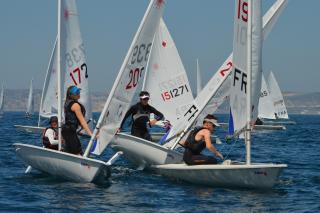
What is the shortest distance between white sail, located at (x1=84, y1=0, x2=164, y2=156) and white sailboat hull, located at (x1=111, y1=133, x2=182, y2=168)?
2.01 metres

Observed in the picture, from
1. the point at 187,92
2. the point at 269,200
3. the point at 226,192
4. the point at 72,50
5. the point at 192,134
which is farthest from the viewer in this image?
the point at 187,92

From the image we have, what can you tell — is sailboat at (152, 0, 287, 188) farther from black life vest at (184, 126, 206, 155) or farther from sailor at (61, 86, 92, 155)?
sailor at (61, 86, 92, 155)

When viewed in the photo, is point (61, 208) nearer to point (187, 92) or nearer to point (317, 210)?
point (317, 210)

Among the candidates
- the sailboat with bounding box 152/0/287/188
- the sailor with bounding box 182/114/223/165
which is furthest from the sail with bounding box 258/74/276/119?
the sailboat with bounding box 152/0/287/188

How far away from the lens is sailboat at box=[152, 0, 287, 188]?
14086 mm

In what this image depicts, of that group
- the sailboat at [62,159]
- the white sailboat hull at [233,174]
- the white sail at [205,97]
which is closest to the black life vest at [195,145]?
the white sailboat hull at [233,174]

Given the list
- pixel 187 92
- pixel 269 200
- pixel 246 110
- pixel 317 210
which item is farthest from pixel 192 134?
pixel 187 92

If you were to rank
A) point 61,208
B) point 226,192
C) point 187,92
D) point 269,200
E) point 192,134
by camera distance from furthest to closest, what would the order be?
point 187,92
point 192,134
point 226,192
point 269,200
point 61,208

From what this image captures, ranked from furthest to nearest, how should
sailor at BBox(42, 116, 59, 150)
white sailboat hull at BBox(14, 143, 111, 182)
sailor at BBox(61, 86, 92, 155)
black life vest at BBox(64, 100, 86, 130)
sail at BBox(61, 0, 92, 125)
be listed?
sail at BBox(61, 0, 92, 125), sailor at BBox(42, 116, 59, 150), black life vest at BBox(64, 100, 86, 130), sailor at BBox(61, 86, 92, 155), white sailboat hull at BBox(14, 143, 111, 182)

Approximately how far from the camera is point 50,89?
128 ft

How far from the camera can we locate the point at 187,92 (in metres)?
24.6

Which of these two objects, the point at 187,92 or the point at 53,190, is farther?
the point at 187,92

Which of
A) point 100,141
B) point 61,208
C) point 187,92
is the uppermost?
point 187,92

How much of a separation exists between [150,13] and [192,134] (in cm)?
277
